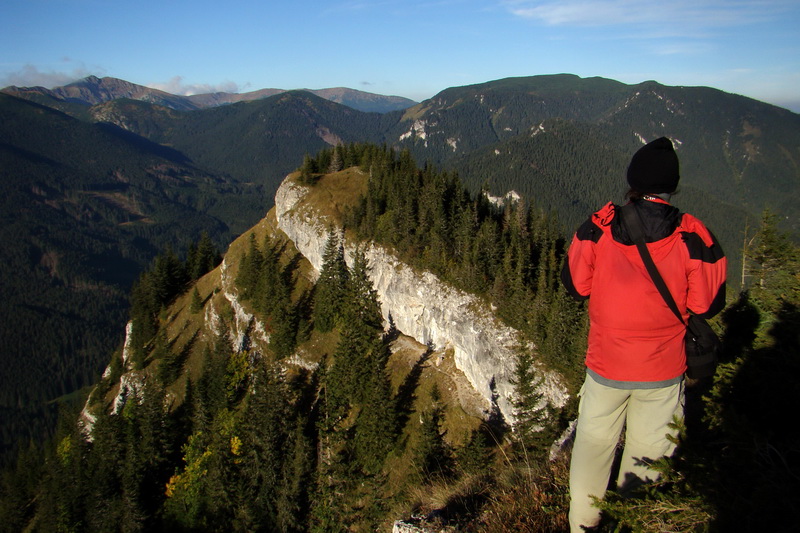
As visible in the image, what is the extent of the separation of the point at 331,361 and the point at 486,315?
24.2m

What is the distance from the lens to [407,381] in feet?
165

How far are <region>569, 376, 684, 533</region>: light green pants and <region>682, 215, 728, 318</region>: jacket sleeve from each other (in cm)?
120

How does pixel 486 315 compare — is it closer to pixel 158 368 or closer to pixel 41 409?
pixel 158 368

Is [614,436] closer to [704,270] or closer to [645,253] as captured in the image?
[704,270]

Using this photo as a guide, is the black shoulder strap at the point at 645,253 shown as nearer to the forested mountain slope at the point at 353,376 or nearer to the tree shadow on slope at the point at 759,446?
the tree shadow on slope at the point at 759,446

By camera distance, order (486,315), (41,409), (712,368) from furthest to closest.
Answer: (41,409) → (486,315) → (712,368)

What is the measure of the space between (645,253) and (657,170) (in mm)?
1091

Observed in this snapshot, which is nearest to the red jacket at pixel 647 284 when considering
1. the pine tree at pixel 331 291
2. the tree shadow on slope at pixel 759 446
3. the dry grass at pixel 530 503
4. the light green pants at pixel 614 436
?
the light green pants at pixel 614 436

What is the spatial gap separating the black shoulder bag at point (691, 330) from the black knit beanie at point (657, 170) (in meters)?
0.33

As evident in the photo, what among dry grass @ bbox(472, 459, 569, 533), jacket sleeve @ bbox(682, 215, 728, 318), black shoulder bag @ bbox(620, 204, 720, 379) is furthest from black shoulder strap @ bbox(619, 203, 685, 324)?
dry grass @ bbox(472, 459, 569, 533)

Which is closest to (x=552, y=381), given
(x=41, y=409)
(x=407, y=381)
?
(x=407, y=381)

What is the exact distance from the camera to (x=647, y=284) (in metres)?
5.29

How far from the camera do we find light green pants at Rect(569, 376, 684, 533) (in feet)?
18.8

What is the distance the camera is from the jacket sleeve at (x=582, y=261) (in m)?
5.67
